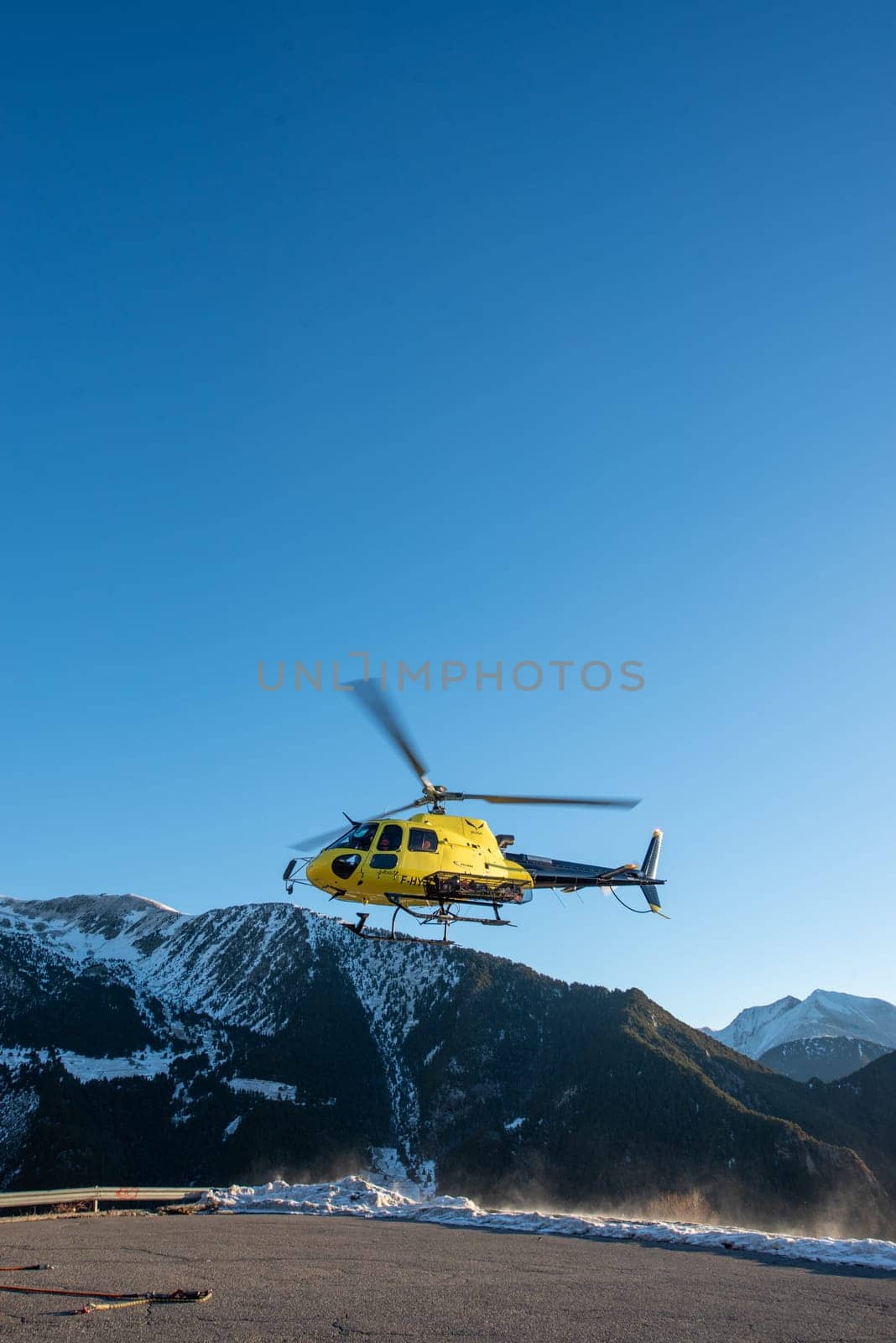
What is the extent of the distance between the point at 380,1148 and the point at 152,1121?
39801mm

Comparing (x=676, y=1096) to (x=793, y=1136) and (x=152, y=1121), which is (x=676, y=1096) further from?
(x=152, y=1121)

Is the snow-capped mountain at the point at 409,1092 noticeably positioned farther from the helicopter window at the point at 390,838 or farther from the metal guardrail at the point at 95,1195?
the helicopter window at the point at 390,838

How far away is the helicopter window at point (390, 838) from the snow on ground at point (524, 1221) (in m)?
10.7

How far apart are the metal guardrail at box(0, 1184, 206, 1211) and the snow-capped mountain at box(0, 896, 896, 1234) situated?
11038 centimetres

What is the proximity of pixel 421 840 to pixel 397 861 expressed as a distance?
121 cm

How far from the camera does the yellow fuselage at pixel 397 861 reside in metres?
28.1

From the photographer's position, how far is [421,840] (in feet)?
95.1

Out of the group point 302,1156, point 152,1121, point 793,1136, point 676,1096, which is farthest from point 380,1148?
point 793,1136

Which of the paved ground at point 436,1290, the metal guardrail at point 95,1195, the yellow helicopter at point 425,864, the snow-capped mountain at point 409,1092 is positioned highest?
the yellow helicopter at point 425,864

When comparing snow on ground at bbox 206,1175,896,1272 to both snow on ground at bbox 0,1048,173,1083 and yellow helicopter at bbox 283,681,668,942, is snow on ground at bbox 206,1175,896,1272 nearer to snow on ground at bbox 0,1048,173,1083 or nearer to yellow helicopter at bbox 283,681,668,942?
yellow helicopter at bbox 283,681,668,942

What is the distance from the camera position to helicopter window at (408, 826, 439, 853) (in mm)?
28766

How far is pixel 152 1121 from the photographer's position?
470ft

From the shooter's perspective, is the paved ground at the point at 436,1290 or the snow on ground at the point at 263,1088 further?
the snow on ground at the point at 263,1088

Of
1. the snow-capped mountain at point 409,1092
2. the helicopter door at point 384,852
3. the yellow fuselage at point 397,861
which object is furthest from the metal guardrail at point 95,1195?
the snow-capped mountain at point 409,1092
